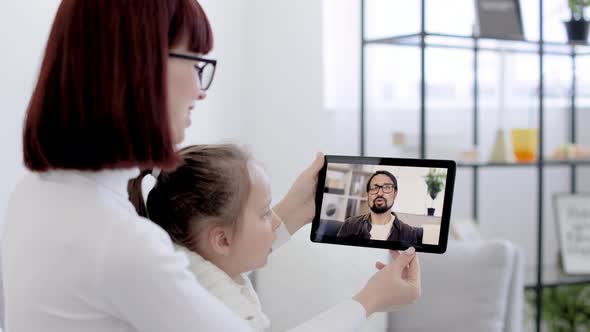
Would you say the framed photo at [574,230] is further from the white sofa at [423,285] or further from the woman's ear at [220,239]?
the woman's ear at [220,239]

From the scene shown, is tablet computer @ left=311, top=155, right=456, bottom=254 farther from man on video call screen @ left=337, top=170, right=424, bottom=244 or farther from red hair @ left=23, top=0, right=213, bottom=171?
red hair @ left=23, top=0, right=213, bottom=171

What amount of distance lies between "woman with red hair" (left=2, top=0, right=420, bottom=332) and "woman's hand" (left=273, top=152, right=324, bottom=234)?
0.53 metres

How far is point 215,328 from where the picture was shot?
0.95m

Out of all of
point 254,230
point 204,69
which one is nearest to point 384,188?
point 254,230

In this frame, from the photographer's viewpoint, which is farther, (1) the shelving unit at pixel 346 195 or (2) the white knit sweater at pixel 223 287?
(1) the shelving unit at pixel 346 195

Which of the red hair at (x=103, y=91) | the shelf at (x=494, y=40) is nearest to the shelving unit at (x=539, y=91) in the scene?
the shelf at (x=494, y=40)

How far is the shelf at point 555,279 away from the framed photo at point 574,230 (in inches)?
1.3

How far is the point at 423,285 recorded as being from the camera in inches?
80.7

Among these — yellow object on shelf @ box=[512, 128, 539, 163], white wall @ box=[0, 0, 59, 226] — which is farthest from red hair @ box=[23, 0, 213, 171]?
yellow object on shelf @ box=[512, 128, 539, 163]

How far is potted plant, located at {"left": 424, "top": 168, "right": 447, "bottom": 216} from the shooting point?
4.51 ft

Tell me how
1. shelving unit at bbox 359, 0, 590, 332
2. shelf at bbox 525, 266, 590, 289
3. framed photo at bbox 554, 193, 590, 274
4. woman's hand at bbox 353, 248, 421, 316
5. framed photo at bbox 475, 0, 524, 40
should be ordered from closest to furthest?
woman's hand at bbox 353, 248, 421, 316
shelving unit at bbox 359, 0, 590, 332
framed photo at bbox 475, 0, 524, 40
shelf at bbox 525, 266, 590, 289
framed photo at bbox 554, 193, 590, 274

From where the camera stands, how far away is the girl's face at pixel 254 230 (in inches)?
49.7

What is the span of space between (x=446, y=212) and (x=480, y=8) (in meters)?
1.80

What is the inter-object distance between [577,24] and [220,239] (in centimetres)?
239
